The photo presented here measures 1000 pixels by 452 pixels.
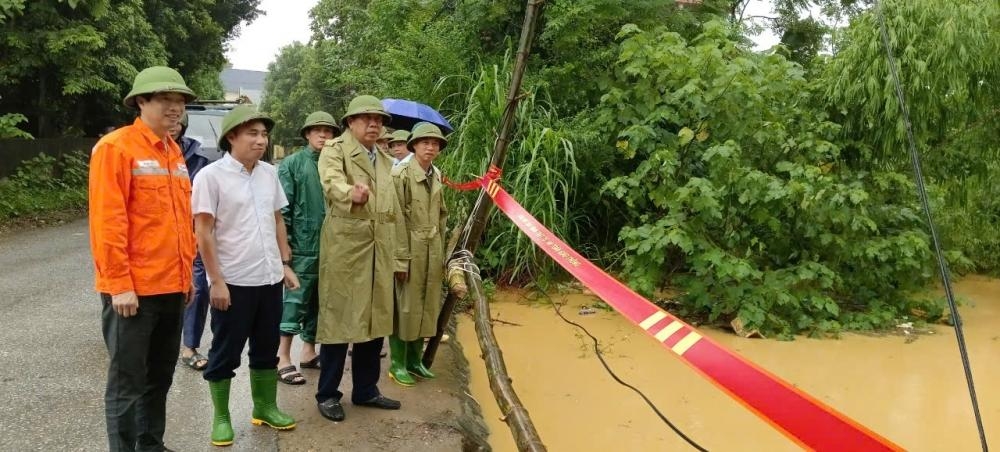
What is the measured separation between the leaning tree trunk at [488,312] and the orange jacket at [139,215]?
1.28 metres

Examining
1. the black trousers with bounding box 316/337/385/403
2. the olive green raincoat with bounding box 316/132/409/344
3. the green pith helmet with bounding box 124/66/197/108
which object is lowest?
the black trousers with bounding box 316/337/385/403

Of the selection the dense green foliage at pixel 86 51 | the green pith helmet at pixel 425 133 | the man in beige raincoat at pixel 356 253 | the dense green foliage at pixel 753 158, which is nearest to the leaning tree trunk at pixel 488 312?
the green pith helmet at pixel 425 133

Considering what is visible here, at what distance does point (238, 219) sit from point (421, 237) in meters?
1.04

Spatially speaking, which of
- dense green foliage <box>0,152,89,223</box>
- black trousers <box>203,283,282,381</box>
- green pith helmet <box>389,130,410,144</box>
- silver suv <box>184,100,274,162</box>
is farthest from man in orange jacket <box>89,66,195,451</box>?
dense green foliage <box>0,152,89,223</box>

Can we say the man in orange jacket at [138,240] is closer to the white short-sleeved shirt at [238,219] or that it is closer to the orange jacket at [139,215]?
the orange jacket at [139,215]

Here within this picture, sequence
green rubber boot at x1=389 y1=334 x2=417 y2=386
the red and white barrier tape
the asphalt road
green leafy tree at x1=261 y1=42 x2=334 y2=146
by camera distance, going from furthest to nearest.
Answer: green leafy tree at x1=261 y1=42 x2=334 y2=146 → green rubber boot at x1=389 y1=334 x2=417 y2=386 → the asphalt road → the red and white barrier tape

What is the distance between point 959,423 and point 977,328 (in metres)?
2.71

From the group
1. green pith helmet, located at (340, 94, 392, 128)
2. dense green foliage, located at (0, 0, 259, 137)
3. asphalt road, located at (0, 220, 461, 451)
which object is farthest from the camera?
dense green foliage, located at (0, 0, 259, 137)

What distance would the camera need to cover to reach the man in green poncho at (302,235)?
3.95m

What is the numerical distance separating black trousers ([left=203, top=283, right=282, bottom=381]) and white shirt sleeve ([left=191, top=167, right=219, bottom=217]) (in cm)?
33

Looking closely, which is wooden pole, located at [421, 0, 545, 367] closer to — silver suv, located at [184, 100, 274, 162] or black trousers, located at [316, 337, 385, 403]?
black trousers, located at [316, 337, 385, 403]

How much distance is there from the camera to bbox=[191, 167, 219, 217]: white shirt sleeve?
285cm

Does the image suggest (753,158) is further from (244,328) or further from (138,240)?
(138,240)

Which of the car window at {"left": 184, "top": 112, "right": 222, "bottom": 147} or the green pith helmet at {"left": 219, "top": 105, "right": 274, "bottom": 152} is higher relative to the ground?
the green pith helmet at {"left": 219, "top": 105, "right": 274, "bottom": 152}
